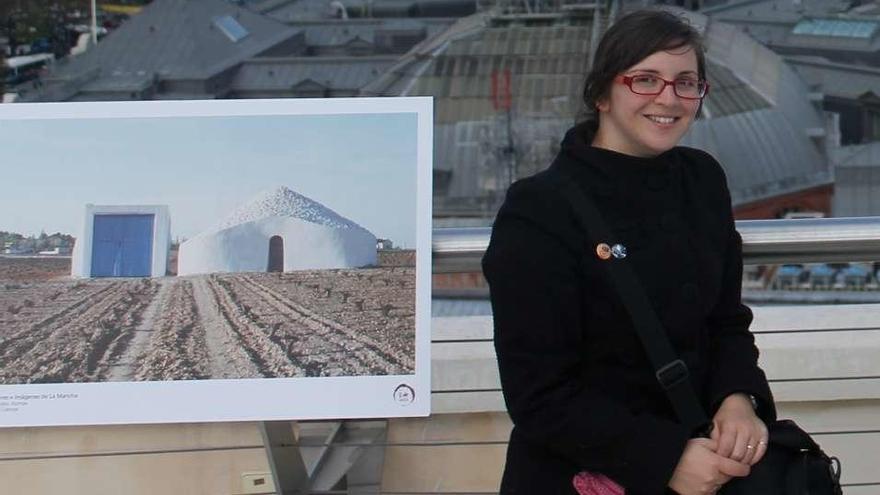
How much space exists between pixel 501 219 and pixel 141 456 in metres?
1.47

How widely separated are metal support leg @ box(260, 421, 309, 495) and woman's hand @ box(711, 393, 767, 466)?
1.10 meters

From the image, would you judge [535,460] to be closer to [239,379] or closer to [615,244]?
[615,244]

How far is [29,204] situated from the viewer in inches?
97.8

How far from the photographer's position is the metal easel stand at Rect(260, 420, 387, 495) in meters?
2.70

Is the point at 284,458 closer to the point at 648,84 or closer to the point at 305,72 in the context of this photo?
the point at 648,84

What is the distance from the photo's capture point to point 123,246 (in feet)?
8.06

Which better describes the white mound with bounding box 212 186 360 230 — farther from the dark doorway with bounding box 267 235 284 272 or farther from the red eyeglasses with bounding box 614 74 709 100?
the red eyeglasses with bounding box 614 74 709 100

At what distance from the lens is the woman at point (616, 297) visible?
1.65 meters

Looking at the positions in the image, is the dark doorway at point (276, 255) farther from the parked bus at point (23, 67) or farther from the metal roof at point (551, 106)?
the parked bus at point (23, 67)

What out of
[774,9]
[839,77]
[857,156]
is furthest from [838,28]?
[857,156]

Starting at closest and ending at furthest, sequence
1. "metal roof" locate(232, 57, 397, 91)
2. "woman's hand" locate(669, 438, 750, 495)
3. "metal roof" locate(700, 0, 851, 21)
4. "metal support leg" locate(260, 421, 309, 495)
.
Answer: "woman's hand" locate(669, 438, 750, 495), "metal support leg" locate(260, 421, 309, 495), "metal roof" locate(232, 57, 397, 91), "metal roof" locate(700, 0, 851, 21)

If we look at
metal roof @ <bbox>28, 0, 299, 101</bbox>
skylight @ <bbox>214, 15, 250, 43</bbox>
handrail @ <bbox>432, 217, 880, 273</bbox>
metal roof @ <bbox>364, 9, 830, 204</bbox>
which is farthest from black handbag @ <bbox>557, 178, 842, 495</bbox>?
skylight @ <bbox>214, 15, 250, 43</bbox>

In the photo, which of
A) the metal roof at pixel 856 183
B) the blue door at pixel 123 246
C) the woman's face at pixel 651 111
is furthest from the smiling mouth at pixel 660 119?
the metal roof at pixel 856 183

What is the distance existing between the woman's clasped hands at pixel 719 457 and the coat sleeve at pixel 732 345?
0.30 ft
